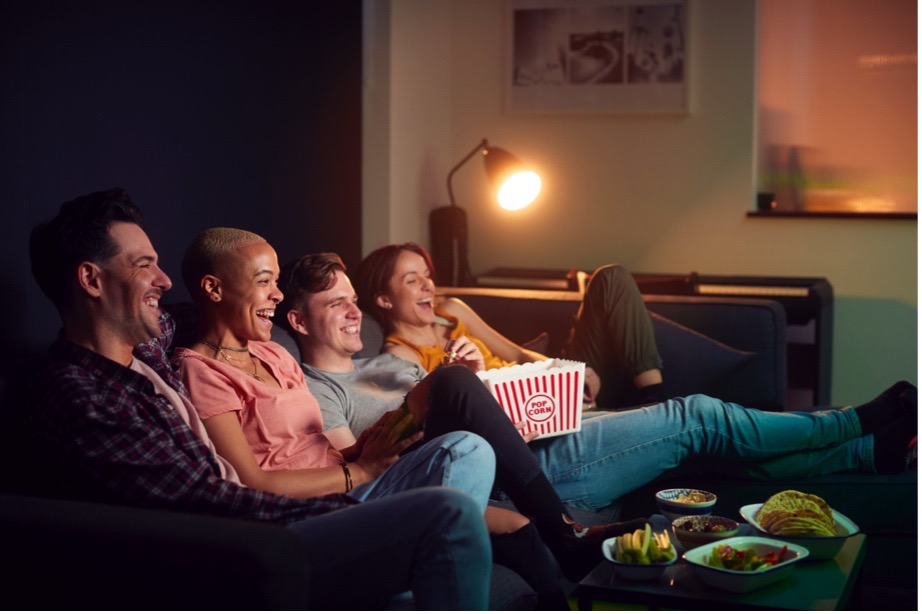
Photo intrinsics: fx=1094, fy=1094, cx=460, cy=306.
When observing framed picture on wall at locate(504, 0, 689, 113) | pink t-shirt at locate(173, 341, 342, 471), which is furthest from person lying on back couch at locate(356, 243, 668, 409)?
framed picture on wall at locate(504, 0, 689, 113)

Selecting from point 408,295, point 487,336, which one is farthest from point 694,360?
point 408,295

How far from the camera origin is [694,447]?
2.83 metres

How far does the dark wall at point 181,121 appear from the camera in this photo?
7.78 feet

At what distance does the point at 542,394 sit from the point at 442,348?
0.67 m

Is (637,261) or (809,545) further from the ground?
(637,261)

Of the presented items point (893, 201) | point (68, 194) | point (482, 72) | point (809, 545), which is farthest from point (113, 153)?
point (893, 201)

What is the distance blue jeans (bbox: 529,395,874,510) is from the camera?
2760mm

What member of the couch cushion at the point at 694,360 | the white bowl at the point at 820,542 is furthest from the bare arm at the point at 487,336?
the white bowl at the point at 820,542

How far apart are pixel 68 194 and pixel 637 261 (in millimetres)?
3368

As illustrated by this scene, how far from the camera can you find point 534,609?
2.18 m

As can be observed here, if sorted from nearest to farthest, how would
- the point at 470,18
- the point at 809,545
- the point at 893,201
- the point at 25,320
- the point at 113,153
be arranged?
the point at 809,545 → the point at 25,320 → the point at 113,153 → the point at 893,201 → the point at 470,18

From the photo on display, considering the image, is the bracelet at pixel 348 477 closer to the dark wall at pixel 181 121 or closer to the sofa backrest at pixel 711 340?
the dark wall at pixel 181 121

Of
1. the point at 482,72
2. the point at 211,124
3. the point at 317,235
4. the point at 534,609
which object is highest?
the point at 482,72

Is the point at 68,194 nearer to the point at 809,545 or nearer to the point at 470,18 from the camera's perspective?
the point at 809,545
